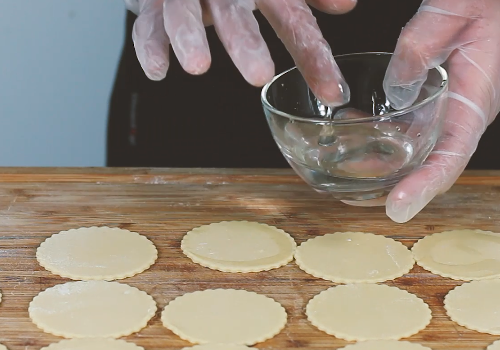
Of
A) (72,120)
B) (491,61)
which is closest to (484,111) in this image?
(491,61)

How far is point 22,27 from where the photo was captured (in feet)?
9.21

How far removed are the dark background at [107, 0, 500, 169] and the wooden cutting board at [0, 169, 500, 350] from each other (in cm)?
24

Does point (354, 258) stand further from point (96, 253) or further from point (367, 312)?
point (96, 253)

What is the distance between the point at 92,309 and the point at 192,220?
1.20 ft

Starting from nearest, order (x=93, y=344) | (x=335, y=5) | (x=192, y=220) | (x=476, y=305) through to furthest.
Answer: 1. (x=93, y=344)
2. (x=476, y=305)
3. (x=335, y=5)
4. (x=192, y=220)

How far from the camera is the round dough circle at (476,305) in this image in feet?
3.83

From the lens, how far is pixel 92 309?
3.93ft

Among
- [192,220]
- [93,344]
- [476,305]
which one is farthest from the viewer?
[192,220]

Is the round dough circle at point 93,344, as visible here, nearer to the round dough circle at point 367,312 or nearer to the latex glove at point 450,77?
the round dough circle at point 367,312

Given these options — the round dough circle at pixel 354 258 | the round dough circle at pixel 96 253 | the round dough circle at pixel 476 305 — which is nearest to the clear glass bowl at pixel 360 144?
the round dough circle at pixel 354 258

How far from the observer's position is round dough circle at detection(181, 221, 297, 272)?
1340 mm

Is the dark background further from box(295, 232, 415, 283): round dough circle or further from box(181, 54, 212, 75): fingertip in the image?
box(181, 54, 212, 75): fingertip

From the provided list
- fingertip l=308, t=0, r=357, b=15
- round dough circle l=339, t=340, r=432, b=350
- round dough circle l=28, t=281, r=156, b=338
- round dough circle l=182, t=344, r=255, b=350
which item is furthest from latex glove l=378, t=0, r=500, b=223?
round dough circle l=28, t=281, r=156, b=338

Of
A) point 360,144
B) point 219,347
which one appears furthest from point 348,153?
point 219,347
